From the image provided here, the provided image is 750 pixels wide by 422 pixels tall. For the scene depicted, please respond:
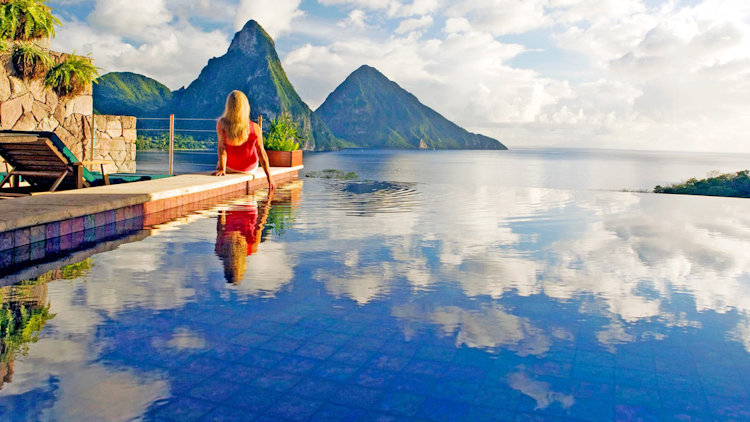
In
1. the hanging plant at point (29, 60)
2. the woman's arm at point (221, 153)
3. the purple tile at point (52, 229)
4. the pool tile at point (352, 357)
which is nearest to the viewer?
the pool tile at point (352, 357)

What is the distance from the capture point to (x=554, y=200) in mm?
12359

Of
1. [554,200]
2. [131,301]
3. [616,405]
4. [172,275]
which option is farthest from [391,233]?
[554,200]

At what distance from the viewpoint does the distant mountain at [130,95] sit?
122 m

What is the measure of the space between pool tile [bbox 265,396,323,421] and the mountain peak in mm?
177017

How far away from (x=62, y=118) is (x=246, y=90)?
154603 mm

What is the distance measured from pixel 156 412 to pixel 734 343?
9.85ft

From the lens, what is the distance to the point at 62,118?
42.6ft

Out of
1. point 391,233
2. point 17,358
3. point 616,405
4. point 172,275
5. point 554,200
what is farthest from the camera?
point 554,200

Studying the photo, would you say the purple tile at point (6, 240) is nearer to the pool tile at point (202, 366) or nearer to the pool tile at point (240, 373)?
the pool tile at point (202, 366)

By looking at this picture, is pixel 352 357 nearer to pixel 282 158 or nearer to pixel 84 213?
pixel 84 213

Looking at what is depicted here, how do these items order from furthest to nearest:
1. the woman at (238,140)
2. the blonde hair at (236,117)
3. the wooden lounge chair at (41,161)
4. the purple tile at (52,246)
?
the woman at (238,140) → the blonde hair at (236,117) → the wooden lounge chair at (41,161) → the purple tile at (52,246)

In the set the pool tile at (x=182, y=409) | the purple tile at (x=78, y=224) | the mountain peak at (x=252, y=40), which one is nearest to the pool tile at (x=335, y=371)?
the pool tile at (x=182, y=409)

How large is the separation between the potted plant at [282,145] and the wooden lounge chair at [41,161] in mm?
7076

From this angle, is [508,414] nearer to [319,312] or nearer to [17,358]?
[319,312]
